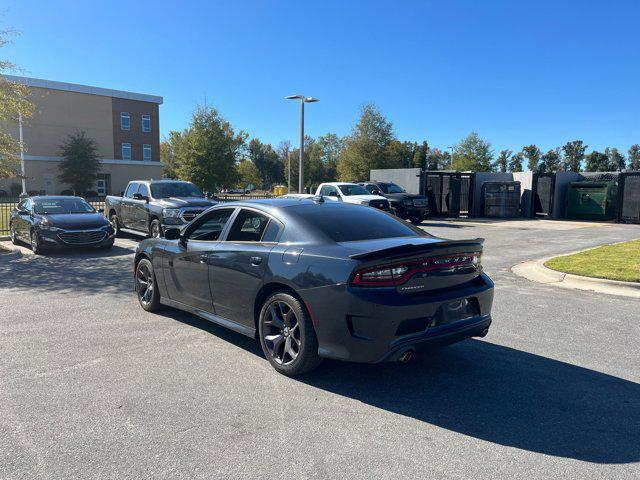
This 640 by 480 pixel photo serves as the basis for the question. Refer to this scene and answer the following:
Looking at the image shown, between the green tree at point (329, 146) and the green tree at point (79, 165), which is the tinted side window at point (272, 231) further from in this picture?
the green tree at point (329, 146)

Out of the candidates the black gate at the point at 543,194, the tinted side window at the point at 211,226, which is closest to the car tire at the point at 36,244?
the tinted side window at the point at 211,226

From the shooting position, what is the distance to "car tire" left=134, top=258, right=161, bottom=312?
20.3ft

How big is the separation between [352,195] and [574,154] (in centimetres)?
8411

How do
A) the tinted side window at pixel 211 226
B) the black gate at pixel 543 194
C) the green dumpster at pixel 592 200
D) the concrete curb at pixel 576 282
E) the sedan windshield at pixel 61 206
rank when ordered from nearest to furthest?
the tinted side window at pixel 211 226 → the concrete curb at pixel 576 282 → the sedan windshield at pixel 61 206 → the green dumpster at pixel 592 200 → the black gate at pixel 543 194

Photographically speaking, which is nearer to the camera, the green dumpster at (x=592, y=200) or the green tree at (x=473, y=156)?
the green dumpster at (x=592, y=200)

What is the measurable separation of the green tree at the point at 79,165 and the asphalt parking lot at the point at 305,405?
47.3 metres

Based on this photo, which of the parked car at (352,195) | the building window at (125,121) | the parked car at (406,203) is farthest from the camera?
the building window at (125,121)

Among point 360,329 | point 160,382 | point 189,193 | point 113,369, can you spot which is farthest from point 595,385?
point 189,193

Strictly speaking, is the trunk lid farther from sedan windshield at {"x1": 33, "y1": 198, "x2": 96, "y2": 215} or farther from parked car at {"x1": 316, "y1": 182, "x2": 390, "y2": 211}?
parked car at {"x1": 316, "y1": 182, "x2": 390, "y2": 211}

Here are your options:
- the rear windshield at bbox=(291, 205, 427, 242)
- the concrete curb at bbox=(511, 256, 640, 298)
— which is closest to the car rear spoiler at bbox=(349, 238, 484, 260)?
the rear windshield at bbox=(291, 205, 427, 242)

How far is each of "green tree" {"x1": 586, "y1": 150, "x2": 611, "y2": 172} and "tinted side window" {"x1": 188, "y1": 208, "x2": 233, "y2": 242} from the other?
92.6 meters

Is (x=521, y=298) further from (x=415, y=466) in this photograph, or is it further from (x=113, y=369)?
(x=113, y=369)

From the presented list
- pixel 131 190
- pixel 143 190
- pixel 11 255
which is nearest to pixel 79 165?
pixel 131 190

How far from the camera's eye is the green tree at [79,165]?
48531 mm
